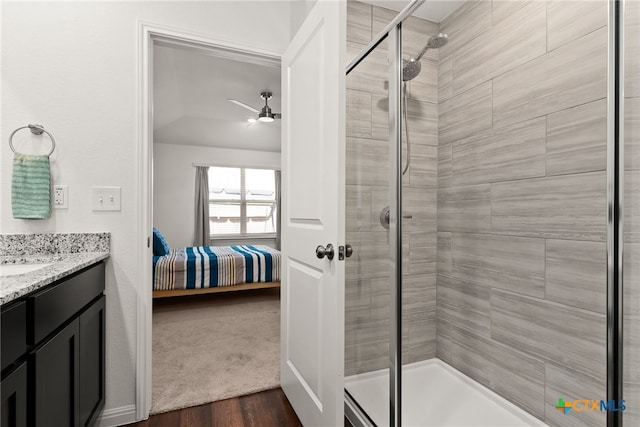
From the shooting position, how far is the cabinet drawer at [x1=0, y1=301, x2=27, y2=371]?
0.79m

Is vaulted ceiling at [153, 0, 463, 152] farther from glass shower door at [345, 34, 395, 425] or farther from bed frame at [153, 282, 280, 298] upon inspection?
bed frame at [153, 282, 280, 298]

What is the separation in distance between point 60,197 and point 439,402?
2.33 meters

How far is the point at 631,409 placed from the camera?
1.12 m

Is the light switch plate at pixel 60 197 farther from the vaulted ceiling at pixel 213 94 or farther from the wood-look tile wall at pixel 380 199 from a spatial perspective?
the wood-look tile wall at pixel 380 199

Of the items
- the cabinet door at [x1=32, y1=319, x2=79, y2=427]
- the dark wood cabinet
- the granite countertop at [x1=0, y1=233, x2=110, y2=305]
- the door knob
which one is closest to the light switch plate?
the granite countertop at [x1=0, y1=233, x2=110, y2=305]

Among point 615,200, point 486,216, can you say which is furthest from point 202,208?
point 615,200

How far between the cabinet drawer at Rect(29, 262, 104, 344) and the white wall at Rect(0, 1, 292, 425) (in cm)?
26

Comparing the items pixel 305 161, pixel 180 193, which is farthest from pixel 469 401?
pixel 180 193

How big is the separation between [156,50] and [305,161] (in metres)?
2.33

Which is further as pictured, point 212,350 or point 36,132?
point 212,350

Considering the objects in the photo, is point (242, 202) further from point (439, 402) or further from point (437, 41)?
point (439, 402)

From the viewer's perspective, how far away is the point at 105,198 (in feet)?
5.49

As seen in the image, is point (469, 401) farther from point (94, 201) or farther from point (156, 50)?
point (156, 50)

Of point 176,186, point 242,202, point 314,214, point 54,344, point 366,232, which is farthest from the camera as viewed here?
point 242,202
